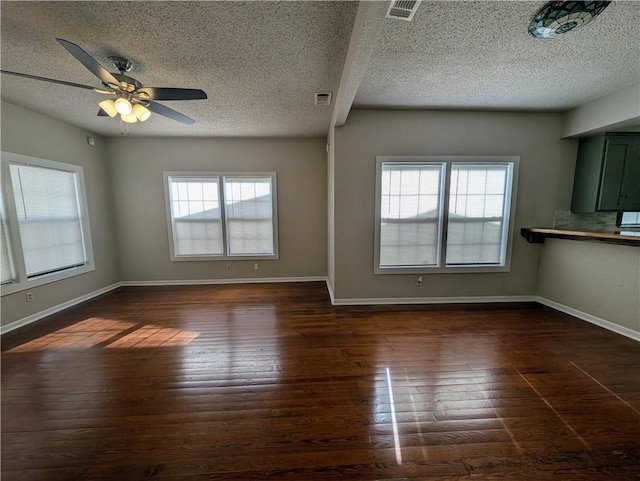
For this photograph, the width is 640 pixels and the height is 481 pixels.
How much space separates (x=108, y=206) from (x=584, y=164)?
24.7 ft

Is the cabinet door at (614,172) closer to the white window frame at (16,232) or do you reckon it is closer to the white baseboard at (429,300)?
the white baseboard at (429,300)

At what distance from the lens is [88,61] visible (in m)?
1.60

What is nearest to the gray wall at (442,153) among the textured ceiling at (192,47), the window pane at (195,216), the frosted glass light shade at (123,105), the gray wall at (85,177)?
the textured ceiling at (192,47)

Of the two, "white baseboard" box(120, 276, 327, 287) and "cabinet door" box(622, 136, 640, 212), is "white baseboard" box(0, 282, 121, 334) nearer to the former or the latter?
"white baseboard" box(120, 276, 327, 287)

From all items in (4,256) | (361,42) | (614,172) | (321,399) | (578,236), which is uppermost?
(361,42)

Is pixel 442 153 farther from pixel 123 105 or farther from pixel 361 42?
pixel 123 105

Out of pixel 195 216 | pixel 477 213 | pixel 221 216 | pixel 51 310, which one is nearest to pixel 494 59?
pixel 477 213

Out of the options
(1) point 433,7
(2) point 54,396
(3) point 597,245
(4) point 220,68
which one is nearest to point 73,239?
(2) point 54,396

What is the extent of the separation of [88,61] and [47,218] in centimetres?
287

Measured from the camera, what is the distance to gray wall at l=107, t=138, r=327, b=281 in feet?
13.6

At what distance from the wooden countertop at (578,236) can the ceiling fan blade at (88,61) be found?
4994 millimetres

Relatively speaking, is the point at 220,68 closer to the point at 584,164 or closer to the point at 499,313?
the point at 499,313

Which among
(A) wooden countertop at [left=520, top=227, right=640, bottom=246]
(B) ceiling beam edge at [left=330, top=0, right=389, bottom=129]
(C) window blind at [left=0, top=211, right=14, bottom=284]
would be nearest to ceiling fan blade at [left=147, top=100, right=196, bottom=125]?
(B) ceiling beam edge at [left=330, top=0, right=389, bottom=129]

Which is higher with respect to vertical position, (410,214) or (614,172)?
(614,172)
